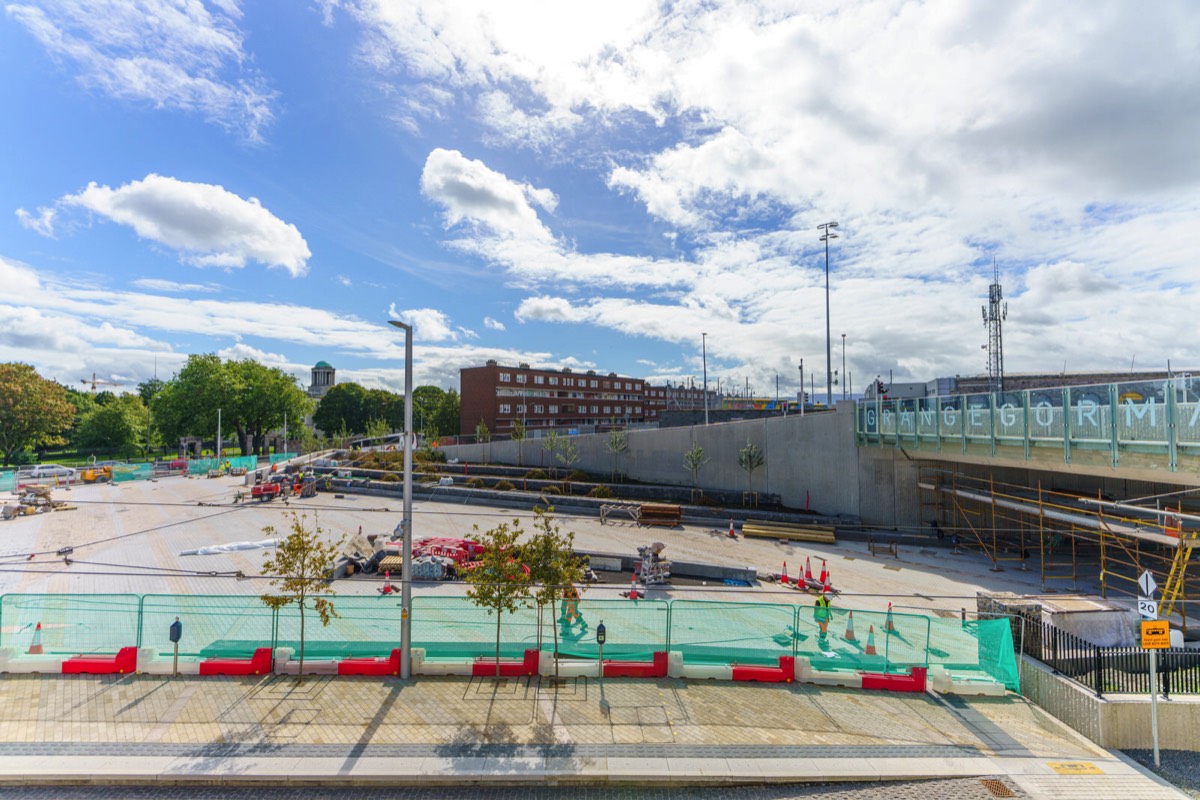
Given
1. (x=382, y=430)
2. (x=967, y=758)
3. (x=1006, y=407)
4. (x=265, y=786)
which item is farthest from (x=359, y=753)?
(x=382, y=430)

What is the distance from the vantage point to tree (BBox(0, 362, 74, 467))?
174 feet

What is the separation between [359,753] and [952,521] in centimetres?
2746

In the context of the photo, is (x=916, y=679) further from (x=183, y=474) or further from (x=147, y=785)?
(x=183, y=474)

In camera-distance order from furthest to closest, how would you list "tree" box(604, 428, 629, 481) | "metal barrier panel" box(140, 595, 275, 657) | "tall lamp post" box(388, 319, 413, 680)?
"tree" box(604, 428, 629, 481)
"metal barrier panel" box(140, 595, 275, 657)
"tall lamp post" box(388, 319, 413, 680)

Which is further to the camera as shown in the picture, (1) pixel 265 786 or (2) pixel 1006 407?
(2) pixel 1006 407

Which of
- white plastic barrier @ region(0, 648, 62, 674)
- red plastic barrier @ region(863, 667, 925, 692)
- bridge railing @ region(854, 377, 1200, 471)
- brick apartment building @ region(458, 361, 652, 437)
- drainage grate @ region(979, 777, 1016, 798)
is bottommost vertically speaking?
drainage grate @ region(979, 777, 1016, 798)

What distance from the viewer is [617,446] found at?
121 ft

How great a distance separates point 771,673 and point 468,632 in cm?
638

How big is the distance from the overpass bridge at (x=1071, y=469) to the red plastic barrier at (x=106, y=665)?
68.7ft

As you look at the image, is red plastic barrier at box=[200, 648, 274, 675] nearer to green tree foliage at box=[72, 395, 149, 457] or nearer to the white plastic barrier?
the white plastic barrier

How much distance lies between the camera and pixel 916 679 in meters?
10.6

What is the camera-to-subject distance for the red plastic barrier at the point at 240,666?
10.4m

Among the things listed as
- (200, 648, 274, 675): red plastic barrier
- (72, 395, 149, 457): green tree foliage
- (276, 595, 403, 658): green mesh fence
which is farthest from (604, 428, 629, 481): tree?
(72, 395, 149, 457): green tree foliage

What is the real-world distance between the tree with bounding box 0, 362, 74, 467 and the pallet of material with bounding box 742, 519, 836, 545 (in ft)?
233
